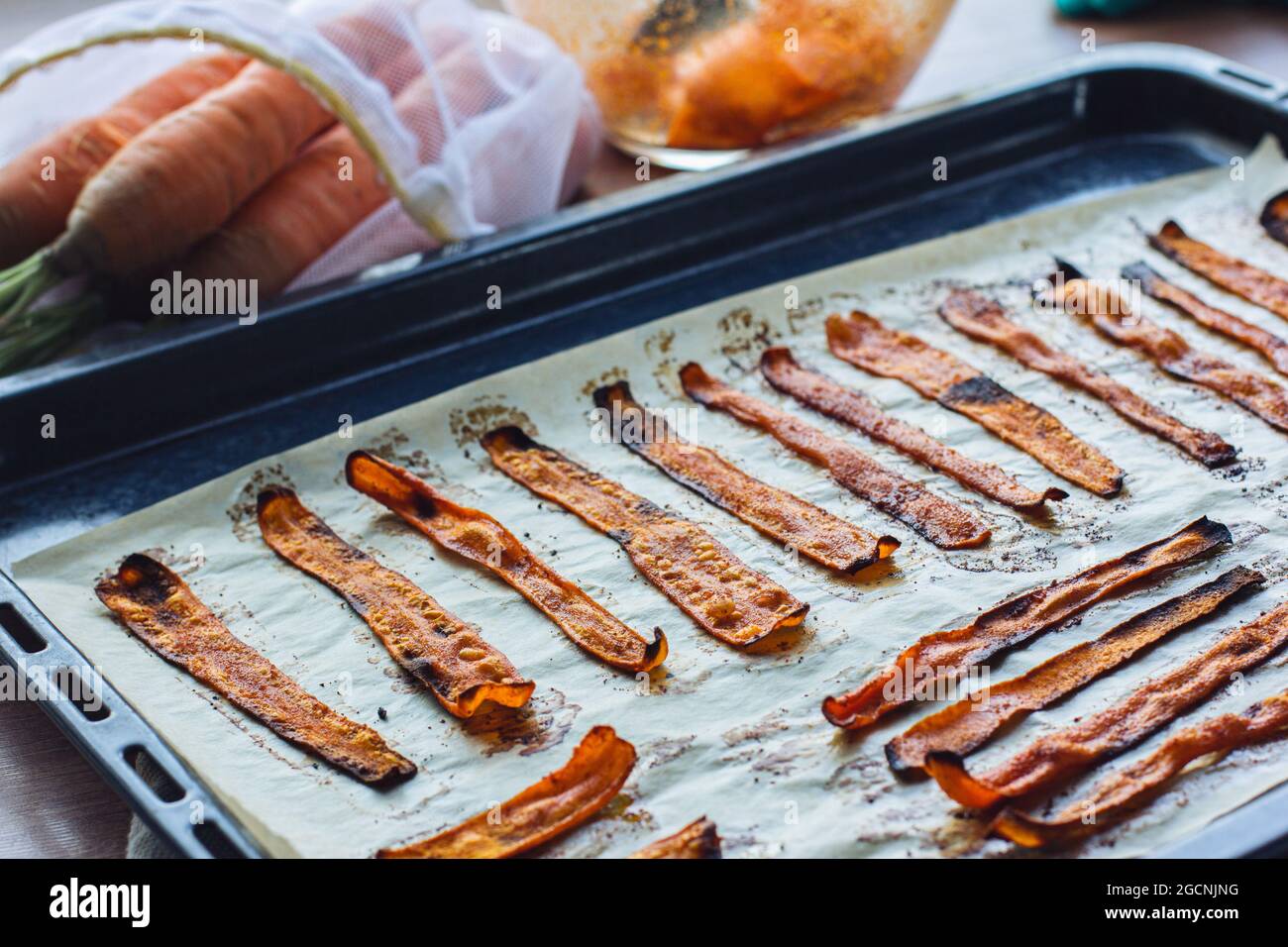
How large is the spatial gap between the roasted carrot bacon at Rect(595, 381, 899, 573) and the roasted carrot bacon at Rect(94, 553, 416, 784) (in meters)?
0.48

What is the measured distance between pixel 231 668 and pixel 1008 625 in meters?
0.74

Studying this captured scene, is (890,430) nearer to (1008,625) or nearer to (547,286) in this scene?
(1008,625)

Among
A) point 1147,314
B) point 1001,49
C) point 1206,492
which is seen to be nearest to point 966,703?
point 1206,492

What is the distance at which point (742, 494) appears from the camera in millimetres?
1590

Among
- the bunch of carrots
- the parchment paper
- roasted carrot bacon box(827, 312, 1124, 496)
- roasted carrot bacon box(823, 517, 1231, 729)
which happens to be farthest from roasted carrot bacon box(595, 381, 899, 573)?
the bunch of carrots

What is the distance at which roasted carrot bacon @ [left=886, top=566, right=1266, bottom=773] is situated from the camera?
1.22 meters

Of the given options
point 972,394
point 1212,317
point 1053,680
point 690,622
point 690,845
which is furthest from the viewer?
point 1212,317

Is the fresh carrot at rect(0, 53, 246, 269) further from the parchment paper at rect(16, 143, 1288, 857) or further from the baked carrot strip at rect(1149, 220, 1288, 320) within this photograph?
the baked carrot strip at rect(1149, 220, 1288, 320)

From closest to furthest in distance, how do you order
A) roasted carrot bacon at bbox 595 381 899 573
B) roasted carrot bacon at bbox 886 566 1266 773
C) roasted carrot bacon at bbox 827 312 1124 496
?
1. roasted carrot bacon at bbox 886 566 1266 773
2. roasted carrot bacon at bbox 595 381 899 573
3. roasted carrot bacon at bbox 827 312 1124 496

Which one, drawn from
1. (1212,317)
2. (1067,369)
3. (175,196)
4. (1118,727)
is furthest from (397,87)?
(1118,727)

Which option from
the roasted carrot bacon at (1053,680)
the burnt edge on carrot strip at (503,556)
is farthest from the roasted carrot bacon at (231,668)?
the roasted carrot bacon at (1053,680)

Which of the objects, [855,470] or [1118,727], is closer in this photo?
[1118,727]

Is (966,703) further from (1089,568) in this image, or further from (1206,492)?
(1206,492)

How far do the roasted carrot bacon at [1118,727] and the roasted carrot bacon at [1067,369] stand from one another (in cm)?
29
